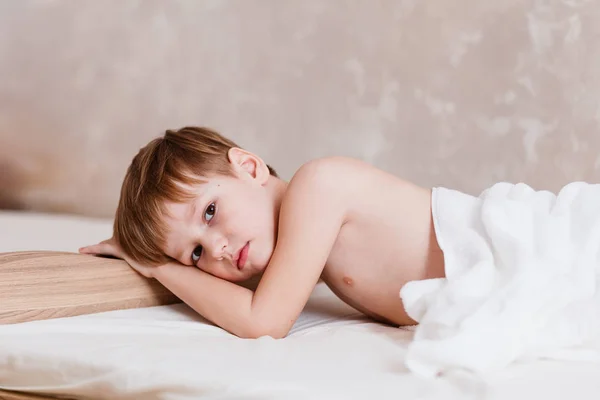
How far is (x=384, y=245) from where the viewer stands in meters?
1.29

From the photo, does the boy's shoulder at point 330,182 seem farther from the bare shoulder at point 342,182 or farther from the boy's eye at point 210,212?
the boy's eye at point 210,212

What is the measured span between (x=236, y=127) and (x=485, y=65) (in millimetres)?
860

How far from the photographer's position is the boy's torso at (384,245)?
1.28 meters

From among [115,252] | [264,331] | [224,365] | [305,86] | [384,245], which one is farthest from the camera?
[305,86]

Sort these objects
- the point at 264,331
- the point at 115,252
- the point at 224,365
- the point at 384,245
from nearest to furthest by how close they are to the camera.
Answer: the point at 224,365 < the point at 264,331 < the point at 384,245 < the point at 115,252

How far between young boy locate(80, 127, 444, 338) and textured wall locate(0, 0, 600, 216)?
812 mm

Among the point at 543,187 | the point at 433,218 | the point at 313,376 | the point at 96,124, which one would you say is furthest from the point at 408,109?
the point at 313,376

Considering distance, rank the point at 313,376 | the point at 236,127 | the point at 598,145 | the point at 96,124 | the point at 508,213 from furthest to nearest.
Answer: the point at 96,124
the point at 236,127
the point at 598,145
the point at 508,213
the point at 313,376

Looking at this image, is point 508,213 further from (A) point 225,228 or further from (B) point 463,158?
(B) point 463,158

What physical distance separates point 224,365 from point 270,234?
1.24 ft

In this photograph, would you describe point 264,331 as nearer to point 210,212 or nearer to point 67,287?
point 210,212

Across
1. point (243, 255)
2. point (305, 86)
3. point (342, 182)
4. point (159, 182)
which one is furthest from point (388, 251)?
point (305, 86)

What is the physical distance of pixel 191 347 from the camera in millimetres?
1043

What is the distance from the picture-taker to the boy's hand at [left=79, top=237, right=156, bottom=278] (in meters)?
1.39
